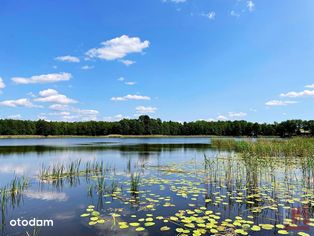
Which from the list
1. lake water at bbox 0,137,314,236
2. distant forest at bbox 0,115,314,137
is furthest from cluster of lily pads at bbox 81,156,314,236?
distant forest at bbox 0,115,314,137

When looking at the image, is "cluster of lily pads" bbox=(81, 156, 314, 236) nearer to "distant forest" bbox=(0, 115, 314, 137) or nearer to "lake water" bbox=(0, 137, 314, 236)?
"lake water" bbox=(0, 137, 314, 236)

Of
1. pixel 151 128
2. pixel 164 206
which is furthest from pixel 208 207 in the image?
pixel 151 128

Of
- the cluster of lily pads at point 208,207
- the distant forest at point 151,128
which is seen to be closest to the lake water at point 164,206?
the cluster of lily pads at point 208,207

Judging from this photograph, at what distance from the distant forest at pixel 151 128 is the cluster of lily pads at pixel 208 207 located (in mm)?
89541

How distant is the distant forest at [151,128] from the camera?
93.7 m

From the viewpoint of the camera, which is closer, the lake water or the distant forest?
the lake water

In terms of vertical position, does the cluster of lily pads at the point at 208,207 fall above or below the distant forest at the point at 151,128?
below

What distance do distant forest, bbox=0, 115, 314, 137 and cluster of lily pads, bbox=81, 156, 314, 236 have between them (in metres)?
89.5

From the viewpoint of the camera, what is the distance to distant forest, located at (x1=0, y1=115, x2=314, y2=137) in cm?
9367

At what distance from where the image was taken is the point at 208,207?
7105 mm

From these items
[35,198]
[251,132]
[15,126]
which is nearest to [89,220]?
[35,198]

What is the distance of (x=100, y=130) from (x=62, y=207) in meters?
103

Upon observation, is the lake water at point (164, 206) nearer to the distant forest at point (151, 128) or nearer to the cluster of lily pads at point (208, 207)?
the cluster of lily pads at point (208, 207)

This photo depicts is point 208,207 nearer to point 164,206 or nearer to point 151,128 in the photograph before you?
point 164,206
